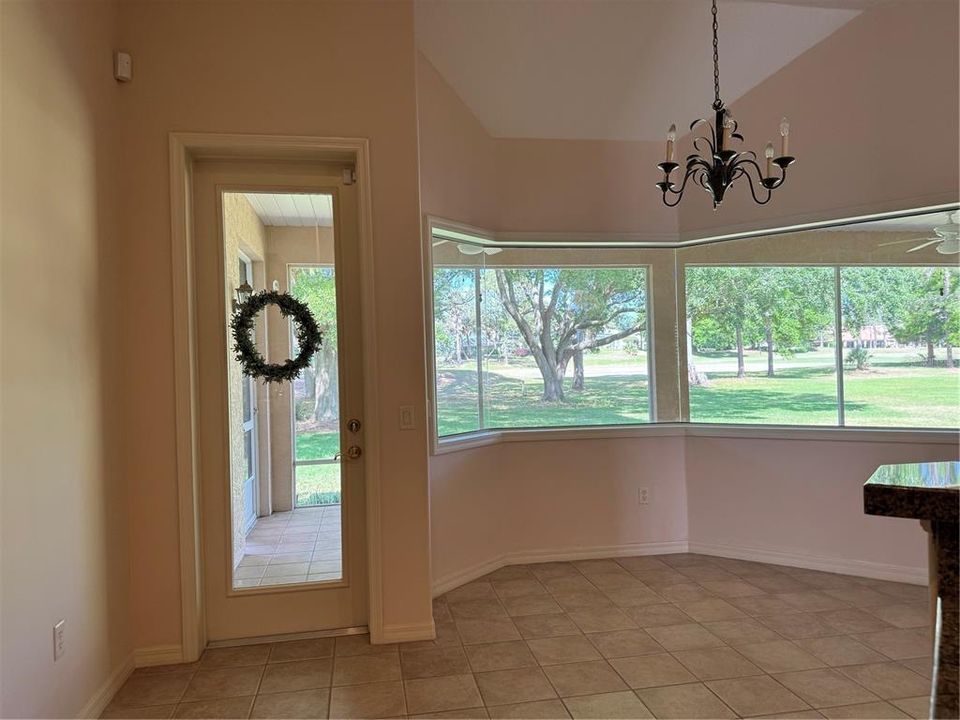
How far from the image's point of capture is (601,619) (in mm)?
3041

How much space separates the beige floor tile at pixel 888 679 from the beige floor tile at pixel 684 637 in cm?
54

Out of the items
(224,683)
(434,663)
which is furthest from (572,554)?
(224,683)

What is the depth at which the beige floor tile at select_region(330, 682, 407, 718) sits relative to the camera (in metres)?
2.25

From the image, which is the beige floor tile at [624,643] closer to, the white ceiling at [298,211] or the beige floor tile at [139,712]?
the beige floor tile at [139,712]

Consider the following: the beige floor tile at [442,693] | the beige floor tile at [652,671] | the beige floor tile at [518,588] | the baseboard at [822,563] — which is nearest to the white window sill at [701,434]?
the baseboard at [822,563]

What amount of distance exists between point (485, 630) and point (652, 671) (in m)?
0.84

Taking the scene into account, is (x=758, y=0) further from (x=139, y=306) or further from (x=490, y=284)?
(x=139, y=306)

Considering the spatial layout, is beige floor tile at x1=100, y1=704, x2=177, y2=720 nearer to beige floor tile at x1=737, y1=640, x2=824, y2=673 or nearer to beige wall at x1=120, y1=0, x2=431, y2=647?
beige wall at x1=120, y1=0, x2=431, y2=647

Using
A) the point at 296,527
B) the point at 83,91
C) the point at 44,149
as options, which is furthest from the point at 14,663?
the point at 83,91

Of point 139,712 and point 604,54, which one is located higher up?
point 604,54

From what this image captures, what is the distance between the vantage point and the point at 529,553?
395 cm

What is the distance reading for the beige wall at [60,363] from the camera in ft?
5.95

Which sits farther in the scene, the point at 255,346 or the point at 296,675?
the point at 255,346

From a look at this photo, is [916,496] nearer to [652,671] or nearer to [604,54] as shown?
[652,671]
